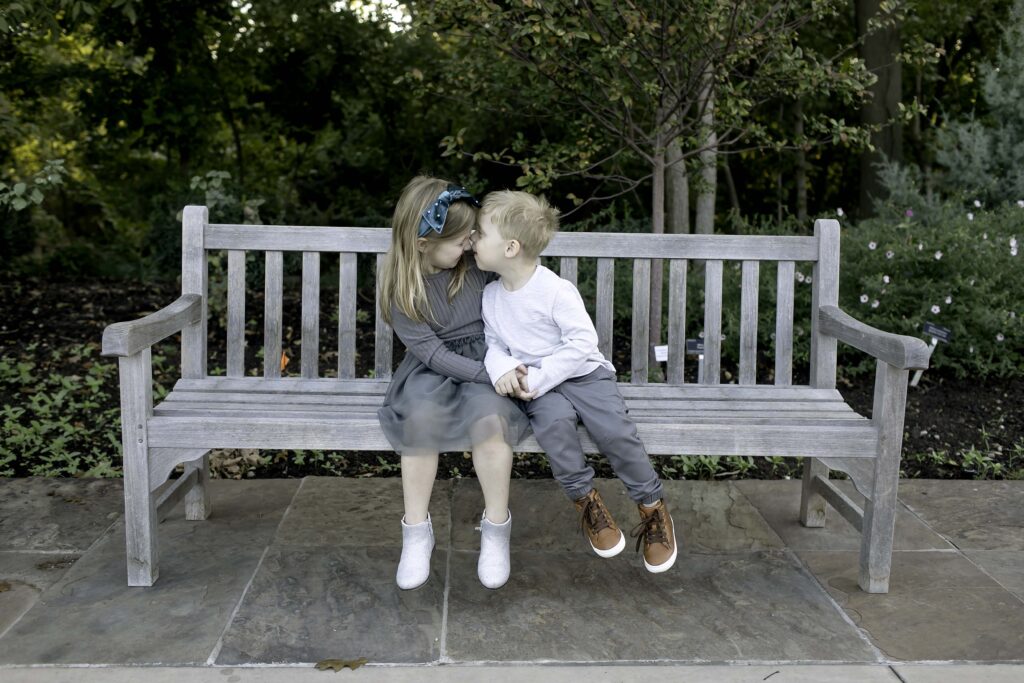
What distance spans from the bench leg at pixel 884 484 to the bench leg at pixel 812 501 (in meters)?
0.50

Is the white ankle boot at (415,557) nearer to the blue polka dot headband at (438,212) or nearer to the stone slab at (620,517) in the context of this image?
the stone slab at (620,517)

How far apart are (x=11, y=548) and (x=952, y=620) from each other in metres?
3.03

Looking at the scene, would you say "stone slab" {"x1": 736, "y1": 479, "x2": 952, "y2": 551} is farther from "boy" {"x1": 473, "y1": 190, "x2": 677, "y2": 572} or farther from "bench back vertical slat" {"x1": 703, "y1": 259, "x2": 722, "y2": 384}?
"boy" {"x1": 473, "y1": 190, "x2": 677, "y2": 572}

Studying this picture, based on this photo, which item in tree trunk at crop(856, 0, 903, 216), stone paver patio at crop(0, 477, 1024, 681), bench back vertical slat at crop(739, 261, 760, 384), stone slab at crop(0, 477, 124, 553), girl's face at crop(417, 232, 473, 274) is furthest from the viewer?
tree trunk at crop(856, 0, 903, 216)

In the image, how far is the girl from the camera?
9.53 feet

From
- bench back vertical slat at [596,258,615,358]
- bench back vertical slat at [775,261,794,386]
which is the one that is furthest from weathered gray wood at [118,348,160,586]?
bench back vertical slat at [775,261,794,386]

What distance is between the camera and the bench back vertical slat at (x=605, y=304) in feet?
11.9

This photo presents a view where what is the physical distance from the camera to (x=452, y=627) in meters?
2.79

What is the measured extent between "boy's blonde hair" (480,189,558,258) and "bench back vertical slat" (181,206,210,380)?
1.09 metres

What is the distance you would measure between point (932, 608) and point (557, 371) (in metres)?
1.35

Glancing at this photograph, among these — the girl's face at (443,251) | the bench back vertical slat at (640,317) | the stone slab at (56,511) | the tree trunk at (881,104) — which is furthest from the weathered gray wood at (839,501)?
the tree trunk at (881,104)

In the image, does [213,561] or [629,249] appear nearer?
[213,561]

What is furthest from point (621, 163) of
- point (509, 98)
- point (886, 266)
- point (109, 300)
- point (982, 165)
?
point (109, 300)

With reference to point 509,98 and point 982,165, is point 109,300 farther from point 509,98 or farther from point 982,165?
point 982,165
